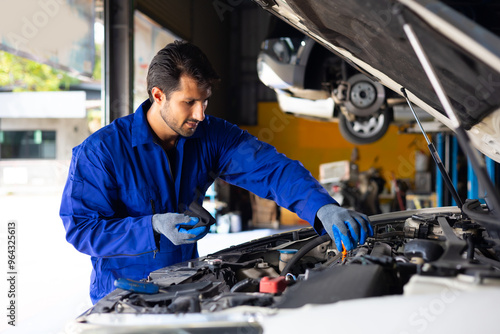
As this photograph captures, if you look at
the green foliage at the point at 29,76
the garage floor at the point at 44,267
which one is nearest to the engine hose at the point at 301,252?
the garage floor at the point at 44,267

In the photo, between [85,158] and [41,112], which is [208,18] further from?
[85,158]

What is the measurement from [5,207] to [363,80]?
3.62 meters

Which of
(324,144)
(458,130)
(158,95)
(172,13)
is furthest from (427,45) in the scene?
(324,144)

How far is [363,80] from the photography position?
3898 millimetres

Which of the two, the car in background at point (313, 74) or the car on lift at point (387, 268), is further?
the car in background at point (313, 74)

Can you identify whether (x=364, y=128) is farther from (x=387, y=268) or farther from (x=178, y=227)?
(x=387, y=268)

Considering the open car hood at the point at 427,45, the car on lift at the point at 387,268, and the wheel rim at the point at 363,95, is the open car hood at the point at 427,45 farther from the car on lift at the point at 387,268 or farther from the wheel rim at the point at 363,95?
the wheel rim at the point at 363,95

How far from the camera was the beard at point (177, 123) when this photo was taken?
1727 mm

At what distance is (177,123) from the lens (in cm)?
173

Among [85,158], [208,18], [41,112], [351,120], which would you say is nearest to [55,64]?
[41,112]

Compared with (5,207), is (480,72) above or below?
above

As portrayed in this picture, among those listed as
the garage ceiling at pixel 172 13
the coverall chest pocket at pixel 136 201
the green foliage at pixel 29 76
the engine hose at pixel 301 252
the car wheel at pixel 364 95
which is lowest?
the engine hose at pixel 301 252

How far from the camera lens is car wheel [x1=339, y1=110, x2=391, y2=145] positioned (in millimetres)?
4820

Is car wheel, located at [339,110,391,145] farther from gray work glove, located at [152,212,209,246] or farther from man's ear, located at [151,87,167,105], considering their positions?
gray work glove, located at [152,212,209,246]
